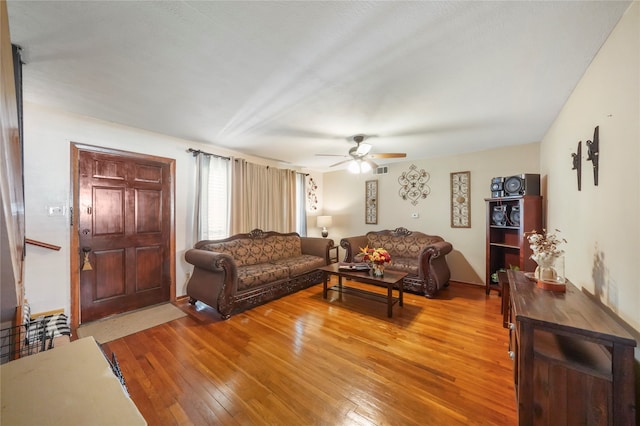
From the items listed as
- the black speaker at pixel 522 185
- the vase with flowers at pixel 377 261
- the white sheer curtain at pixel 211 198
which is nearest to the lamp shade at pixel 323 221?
the white sheer curtain at pixel 211 198

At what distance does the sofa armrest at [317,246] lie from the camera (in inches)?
179

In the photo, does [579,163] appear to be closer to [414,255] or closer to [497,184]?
[497,184]

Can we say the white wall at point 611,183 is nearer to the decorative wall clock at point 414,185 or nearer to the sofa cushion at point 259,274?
the decorative wall clock at point 414,185

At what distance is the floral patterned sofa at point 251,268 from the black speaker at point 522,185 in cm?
295

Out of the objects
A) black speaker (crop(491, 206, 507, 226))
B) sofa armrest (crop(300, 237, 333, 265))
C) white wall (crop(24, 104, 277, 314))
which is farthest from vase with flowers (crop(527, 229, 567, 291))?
white wall (crop(24, 104, 277, 314))

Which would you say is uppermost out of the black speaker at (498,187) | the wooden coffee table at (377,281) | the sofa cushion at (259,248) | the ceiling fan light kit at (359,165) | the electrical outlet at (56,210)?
the ceiling fan light kit at (359,165)

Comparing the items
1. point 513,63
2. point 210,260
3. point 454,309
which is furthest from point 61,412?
point 454,309

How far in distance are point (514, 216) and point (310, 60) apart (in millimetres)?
3660

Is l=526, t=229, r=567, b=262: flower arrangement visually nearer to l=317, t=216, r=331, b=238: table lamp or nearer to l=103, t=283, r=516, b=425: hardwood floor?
l=103, t=283, r=516, b=425: hardwood floor

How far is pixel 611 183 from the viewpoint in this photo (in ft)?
4.73

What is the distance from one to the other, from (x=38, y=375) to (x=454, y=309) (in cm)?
368

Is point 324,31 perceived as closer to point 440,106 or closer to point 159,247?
point 440,106

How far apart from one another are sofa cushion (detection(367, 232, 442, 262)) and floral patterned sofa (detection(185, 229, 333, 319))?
0.98 metres

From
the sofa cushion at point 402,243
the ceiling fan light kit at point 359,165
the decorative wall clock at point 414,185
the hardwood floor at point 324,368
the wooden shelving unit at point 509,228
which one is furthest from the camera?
the decorative wall clock at point 414,185
